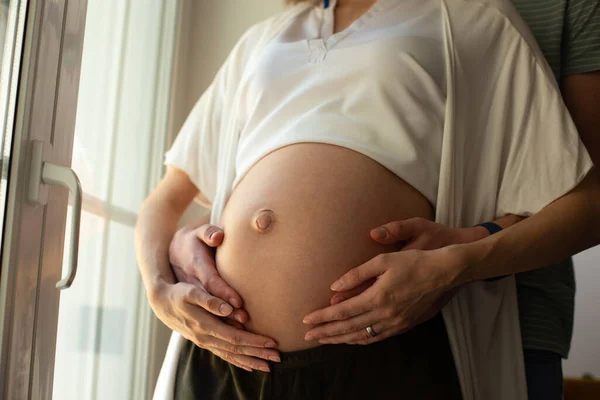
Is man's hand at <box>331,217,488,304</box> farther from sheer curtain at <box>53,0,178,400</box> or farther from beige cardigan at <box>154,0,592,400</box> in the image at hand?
sheer curtain at <box>53,0,178,400</box>

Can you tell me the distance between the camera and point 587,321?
6.41ft

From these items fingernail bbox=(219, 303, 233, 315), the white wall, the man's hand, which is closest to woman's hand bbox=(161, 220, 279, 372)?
fingernail bbox=(219, 303, 233, 315)

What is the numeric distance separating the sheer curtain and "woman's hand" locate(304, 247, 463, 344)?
1.98 feet

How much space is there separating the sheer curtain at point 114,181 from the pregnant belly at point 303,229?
46cm

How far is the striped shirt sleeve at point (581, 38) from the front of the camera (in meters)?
1.02

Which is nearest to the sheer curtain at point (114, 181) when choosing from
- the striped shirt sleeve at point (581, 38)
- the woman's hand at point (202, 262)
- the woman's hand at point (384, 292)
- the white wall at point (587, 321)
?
the woman's hand at point (202, 262)

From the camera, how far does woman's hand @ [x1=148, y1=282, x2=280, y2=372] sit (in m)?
0.80

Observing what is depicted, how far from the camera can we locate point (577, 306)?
1.97 m

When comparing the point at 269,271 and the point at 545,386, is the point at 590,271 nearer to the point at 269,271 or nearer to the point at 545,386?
the point at 545,386

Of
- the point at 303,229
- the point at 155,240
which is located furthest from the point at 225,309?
the point at 155,240

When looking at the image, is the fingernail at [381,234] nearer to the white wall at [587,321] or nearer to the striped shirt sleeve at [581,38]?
the striped shirt sleeve at [581,38]

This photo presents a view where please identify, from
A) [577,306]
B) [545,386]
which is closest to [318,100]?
[545,386]

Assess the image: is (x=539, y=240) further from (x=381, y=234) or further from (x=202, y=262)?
(x=202, y=262)

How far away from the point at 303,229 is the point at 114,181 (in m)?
0.72
